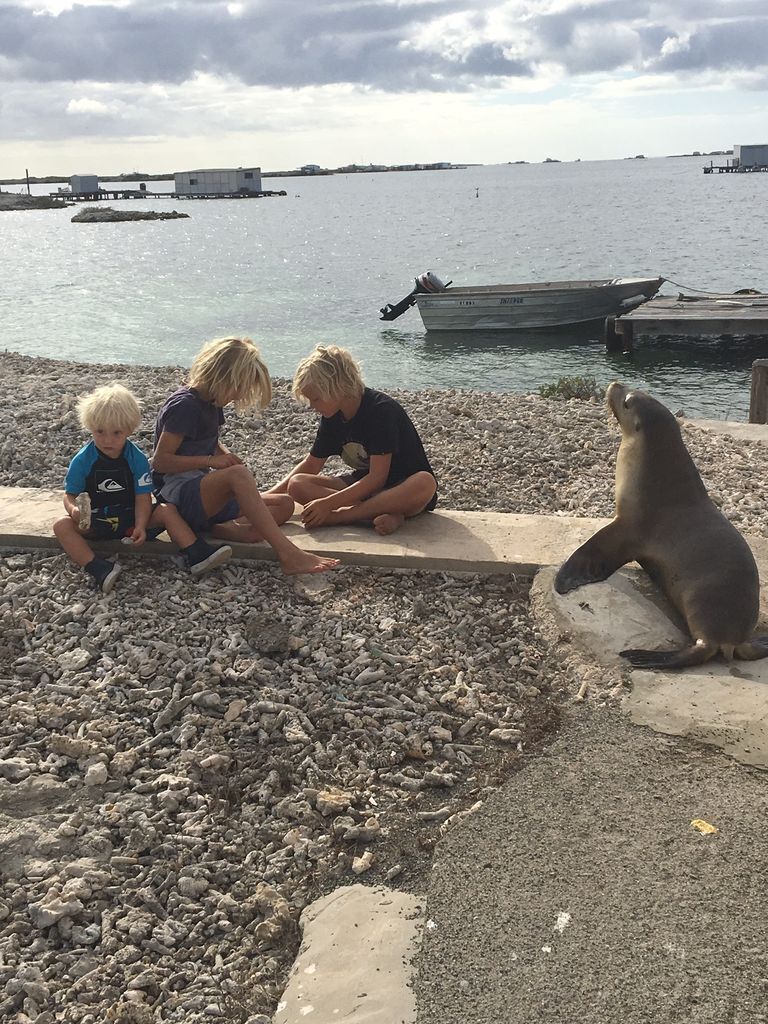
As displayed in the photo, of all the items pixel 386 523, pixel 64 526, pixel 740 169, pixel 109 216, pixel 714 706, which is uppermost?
pixel 740 169

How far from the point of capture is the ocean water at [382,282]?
20.9 metres

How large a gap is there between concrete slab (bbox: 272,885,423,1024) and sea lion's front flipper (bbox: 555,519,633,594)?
2363 mm

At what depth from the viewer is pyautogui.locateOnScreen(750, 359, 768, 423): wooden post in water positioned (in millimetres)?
11727

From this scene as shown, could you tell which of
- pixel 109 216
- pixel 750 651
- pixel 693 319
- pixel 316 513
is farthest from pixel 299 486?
pixel 109 216

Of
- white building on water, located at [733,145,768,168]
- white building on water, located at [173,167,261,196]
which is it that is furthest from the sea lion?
white building on water, located at [733,145,768,168]

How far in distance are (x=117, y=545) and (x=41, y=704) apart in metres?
1.43

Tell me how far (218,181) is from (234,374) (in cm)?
15950

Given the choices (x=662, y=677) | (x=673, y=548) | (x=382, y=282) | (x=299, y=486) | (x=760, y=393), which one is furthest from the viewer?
(x=382, y=282)

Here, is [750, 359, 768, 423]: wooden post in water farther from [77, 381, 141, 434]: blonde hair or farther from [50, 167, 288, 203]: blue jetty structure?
[50, 167, 288, 203]: blue jetty structure

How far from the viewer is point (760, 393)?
38.8 feet

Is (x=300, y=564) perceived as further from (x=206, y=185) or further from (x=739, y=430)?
(x=206, y=185)

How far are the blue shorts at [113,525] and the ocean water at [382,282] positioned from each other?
1233 centimetres

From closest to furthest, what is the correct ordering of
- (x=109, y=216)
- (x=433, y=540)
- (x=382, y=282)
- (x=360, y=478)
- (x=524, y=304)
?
1. (x=433, y=540)
2. (x=360, y=478)
3. (x=524, y=304)
4. (x=382, y=282)
5. (x=109, y=216)

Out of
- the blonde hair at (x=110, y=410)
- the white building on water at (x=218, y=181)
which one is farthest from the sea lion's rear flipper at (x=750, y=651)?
the white building on water at (x=218, y=181)
